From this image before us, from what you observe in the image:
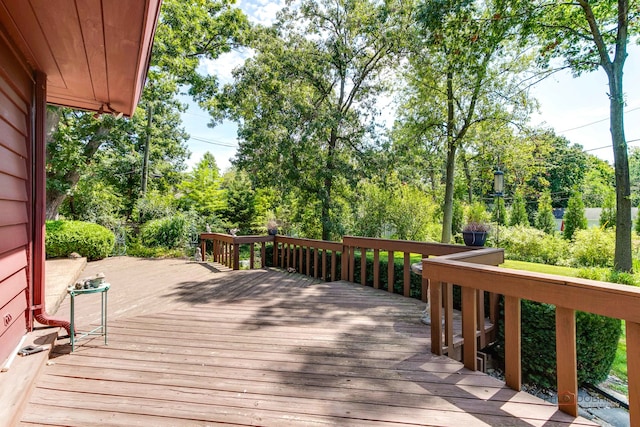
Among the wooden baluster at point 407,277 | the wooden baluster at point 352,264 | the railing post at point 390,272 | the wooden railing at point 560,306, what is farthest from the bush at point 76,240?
the wooden railing at point 560,306

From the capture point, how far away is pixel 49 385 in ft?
5.88

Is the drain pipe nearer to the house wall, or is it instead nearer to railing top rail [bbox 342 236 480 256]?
the house wall

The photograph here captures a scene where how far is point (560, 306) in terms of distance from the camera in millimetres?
1529

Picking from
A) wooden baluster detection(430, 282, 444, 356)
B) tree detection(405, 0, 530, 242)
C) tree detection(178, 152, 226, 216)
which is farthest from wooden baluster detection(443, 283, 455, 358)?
tree detection(178, 152, 226, 216)

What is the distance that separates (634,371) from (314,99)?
827 cm

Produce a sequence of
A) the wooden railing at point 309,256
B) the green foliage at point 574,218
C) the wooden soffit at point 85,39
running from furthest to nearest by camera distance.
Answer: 1. the green foliage at point 574,218
2. the wooden railing at point 309,256
3. the wooden soffit at point 85,39

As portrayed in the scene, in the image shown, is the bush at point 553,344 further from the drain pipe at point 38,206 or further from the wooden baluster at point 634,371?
the drain pipe at point 38,206

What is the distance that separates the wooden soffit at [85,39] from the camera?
1.50 meters

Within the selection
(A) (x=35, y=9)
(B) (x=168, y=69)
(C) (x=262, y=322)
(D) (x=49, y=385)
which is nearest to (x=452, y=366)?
(C) (x=262, y=322)

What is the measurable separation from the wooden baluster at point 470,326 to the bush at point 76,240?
7.96 metres

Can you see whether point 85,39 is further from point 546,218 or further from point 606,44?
point 546,218

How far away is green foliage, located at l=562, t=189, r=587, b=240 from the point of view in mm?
11874

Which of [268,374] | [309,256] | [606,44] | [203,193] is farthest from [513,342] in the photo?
[203,193]

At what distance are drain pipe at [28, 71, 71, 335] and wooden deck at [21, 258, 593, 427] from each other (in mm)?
334
